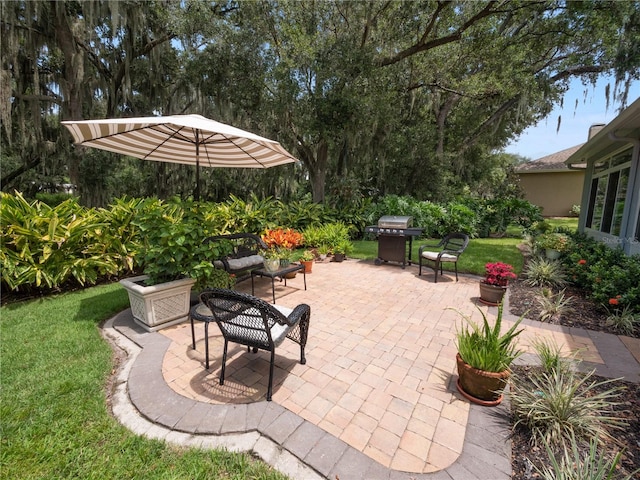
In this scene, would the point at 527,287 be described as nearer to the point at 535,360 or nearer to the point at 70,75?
the point at 535,360

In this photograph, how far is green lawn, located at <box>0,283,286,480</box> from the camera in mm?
1563

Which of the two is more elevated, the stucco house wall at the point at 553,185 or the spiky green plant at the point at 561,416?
the stucco house wall at the point at 553,185

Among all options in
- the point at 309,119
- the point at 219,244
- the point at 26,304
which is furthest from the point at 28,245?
the point at 309,119

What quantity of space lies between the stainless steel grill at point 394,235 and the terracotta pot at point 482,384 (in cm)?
385

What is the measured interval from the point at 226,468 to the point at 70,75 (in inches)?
485

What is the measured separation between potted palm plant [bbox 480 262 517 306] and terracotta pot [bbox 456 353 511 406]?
2177mm

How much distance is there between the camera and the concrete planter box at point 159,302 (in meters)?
3.12

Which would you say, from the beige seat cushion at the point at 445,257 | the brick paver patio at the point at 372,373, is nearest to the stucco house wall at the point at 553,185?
the beige seat cushion at the point at 445,257

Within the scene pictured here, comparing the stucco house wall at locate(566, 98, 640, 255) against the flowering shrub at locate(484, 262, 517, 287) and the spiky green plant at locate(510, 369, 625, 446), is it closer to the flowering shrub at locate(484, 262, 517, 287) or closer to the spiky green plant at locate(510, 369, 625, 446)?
the flowering shrub at locate(484, 262, 517, 287)

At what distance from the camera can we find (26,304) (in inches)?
153

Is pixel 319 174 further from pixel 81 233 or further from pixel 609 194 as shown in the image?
pixel 609 194

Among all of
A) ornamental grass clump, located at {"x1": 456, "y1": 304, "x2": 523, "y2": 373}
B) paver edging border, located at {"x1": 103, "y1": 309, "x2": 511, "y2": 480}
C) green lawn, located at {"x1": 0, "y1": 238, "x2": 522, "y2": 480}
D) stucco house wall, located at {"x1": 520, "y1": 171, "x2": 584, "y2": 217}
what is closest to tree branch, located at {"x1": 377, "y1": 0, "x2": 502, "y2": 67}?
ornamental grass clump, located at {"x1": 456, "y1": 304, "x2": 523, "y2": 373}

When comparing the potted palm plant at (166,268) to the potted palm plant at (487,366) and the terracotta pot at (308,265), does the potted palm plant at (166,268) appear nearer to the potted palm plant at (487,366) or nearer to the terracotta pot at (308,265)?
the terracotta pot at (308,265)

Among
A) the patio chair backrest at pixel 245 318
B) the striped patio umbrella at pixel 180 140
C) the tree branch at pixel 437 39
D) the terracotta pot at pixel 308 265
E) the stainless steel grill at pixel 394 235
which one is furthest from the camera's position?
the tree branch at pixel 437 39
